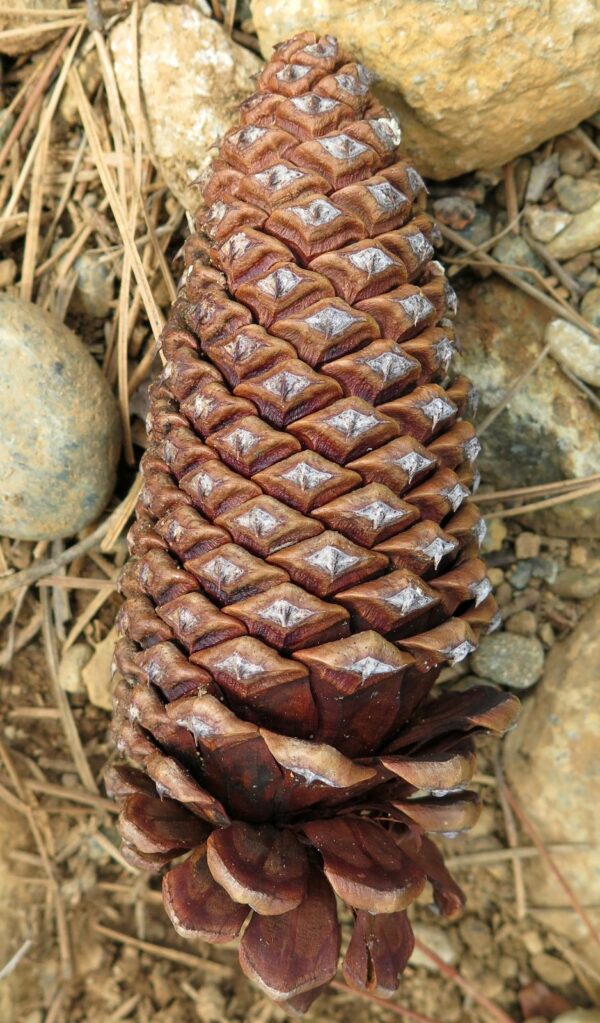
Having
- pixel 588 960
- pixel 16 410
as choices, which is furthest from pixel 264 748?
pixel 588 960

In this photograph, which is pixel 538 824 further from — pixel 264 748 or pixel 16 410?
pixel 16 410

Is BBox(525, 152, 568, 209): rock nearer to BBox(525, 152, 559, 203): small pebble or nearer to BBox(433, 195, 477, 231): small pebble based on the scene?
BBox(525, 152, 559, 203): small pebble

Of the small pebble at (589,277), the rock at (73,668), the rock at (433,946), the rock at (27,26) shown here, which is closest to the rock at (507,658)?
the rock at (433,946)

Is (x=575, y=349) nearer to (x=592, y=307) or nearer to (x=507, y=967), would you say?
(x=592, y=307)

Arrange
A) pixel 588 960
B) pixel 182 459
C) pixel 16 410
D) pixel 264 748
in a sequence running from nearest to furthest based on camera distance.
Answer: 1. pixel 264 748
2. pixel 182 459
3. pixel 16 410
4. pixel 588 960

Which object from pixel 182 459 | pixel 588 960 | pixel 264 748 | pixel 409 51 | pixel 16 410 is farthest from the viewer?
pixel 588 960
